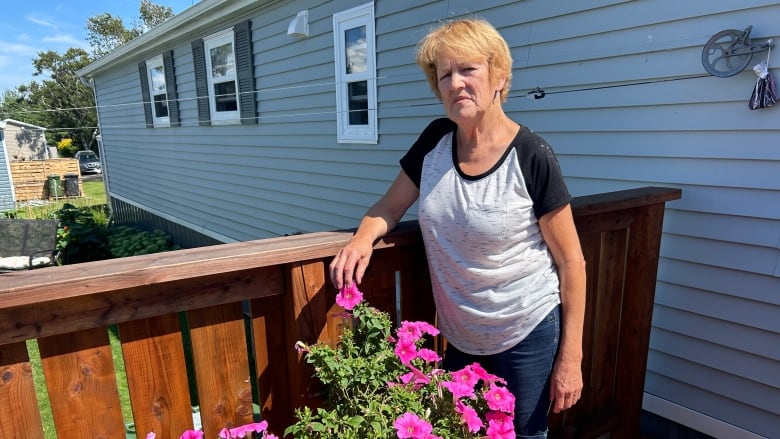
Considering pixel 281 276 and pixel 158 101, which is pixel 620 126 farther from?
pixel 158 101

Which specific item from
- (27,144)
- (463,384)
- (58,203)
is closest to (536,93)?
(463,384)

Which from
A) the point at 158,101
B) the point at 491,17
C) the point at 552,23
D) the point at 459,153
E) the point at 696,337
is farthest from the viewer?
the point at 158,101

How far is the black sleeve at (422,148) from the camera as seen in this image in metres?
1.52

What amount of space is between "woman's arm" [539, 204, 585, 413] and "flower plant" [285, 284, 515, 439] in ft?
0.86

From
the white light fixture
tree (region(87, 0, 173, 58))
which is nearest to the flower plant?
the white light fixture

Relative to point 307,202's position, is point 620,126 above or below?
above

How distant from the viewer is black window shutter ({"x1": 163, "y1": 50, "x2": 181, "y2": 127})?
864 centimetres

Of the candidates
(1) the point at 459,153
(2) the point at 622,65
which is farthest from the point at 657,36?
(1) the point at 459,153

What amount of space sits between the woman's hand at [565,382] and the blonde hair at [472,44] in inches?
33.5

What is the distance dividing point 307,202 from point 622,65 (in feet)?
13.4

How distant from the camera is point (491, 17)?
3631 mm

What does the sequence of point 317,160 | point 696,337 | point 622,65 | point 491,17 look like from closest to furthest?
point 696,337 → point 622,65 → point 491,17 → point 317,160

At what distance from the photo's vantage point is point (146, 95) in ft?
32.0

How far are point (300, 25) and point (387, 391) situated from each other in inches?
198
